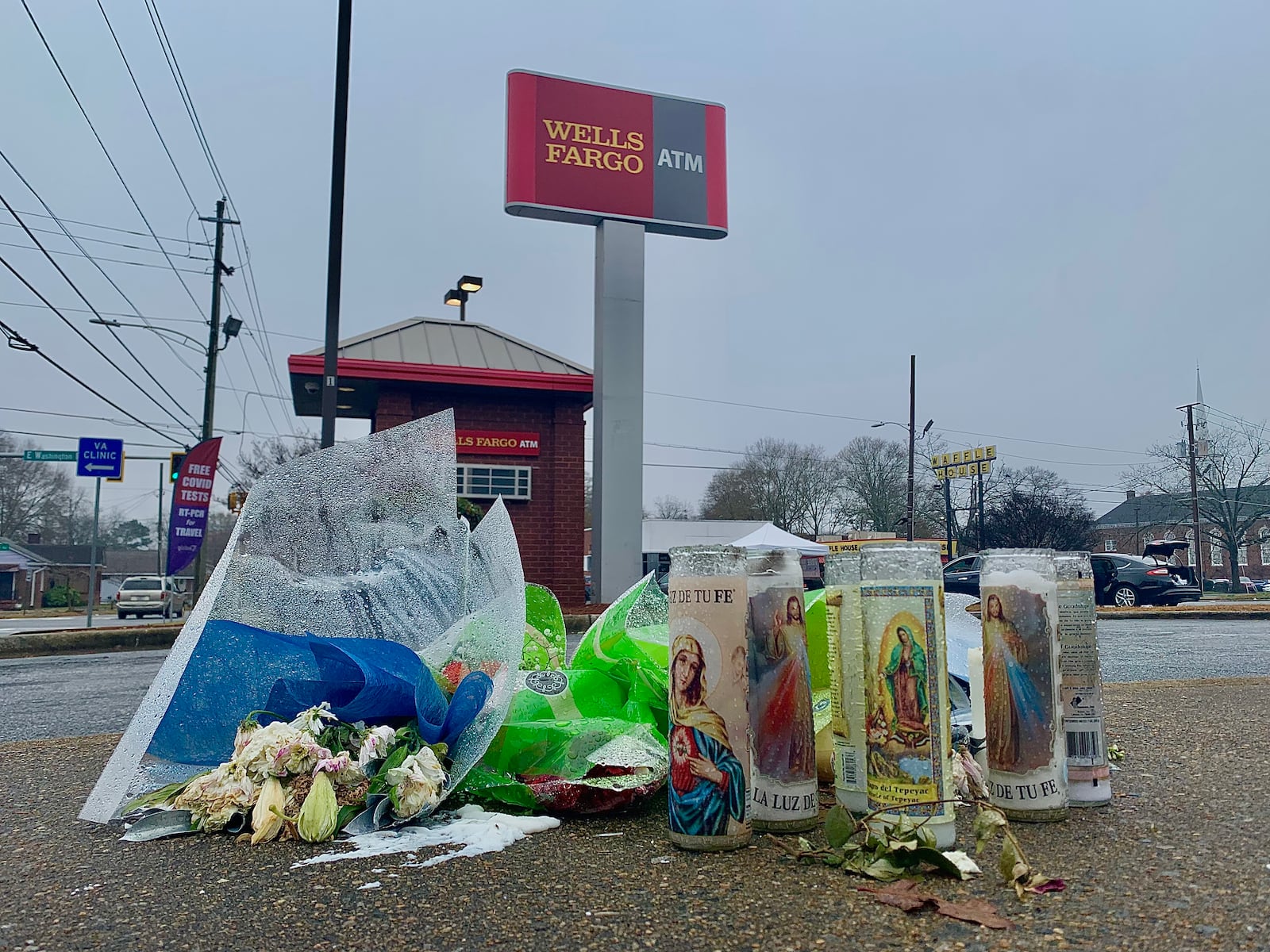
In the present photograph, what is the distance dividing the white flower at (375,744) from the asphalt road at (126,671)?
3054mm

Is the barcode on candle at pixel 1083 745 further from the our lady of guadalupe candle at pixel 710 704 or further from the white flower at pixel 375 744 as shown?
the white flower at pixel 375 744

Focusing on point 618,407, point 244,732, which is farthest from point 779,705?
point 618,407

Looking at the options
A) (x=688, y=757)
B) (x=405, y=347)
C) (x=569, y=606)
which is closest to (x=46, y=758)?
(x=688, y=757)

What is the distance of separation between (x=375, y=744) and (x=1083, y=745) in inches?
74.2

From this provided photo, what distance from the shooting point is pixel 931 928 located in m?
1.64

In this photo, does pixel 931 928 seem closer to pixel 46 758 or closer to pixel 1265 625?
pixel 46 758

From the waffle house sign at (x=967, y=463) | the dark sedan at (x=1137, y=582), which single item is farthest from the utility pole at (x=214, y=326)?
the waffle house sign at (x=967, y=463)

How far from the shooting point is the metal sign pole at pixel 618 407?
13.5 m

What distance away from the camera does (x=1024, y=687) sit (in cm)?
232

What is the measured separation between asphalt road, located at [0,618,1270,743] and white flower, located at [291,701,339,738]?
2953 millimetres

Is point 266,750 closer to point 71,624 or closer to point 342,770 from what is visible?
point 342,770

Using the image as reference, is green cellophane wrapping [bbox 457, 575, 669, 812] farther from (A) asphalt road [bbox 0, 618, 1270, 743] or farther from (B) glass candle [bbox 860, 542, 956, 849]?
(A) asphalt road [bbox 0, 618, 1270, 743]

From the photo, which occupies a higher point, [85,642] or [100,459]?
[100,459]

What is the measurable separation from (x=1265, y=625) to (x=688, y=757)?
14.8 meters
